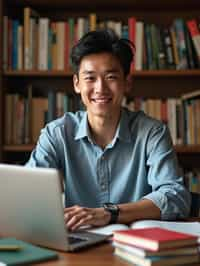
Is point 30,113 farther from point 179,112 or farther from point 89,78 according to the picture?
point 89,78

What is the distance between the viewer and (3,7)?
111 inches

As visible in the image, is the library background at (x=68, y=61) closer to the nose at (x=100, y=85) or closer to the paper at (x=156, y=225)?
the nose at (x=100, y=85)

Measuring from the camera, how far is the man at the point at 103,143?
189cm

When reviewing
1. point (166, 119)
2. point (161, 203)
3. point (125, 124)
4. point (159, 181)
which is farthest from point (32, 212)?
point (166, 119)

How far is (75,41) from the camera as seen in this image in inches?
110

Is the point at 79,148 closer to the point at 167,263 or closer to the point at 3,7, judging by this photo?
the point at 167,263

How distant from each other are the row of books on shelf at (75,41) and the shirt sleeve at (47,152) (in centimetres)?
91

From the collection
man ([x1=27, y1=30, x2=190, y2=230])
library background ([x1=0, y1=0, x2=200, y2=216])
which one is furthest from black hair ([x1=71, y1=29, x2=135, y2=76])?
library background ([x1=0, y1=0, x2=200, y2=216])

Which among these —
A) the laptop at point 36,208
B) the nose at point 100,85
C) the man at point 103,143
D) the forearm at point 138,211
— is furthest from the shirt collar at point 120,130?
the laptop at point 36,208

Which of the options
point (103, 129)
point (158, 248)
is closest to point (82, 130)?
point (103, 129)

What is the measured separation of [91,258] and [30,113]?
1787mm

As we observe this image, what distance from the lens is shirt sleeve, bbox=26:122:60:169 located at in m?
1.87

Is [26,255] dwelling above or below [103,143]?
below

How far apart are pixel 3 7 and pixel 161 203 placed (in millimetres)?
1632
